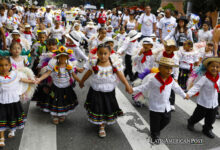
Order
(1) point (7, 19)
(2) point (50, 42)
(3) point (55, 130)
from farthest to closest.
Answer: (1) point (7, 19)
(2) point (50, 42)
(3) point (55, 130)

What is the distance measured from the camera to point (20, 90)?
3826mm

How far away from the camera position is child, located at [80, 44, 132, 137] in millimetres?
3908

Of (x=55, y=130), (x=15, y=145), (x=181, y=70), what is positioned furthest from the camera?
(x=181, y=70)

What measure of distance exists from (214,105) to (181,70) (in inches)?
94.8

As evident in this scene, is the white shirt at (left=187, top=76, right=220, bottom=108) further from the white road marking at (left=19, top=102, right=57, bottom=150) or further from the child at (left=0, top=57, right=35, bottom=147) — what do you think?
the child at (left=0, top=57, right=35, bottom=147)

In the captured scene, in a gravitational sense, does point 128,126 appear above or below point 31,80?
below

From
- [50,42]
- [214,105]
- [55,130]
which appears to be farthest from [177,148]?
[50,42]

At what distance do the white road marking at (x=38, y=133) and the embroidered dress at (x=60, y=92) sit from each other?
0.34 meters

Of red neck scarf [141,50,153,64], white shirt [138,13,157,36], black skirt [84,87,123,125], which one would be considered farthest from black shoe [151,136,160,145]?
white shirt [138,13,157,36]

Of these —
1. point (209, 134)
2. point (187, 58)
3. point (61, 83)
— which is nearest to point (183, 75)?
point (187, 58)

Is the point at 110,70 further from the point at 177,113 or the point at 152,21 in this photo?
the point at 152,21

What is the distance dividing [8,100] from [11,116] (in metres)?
0.28

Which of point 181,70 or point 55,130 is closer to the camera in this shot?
point 55,130

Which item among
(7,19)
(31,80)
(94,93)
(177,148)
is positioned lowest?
(177,148)
